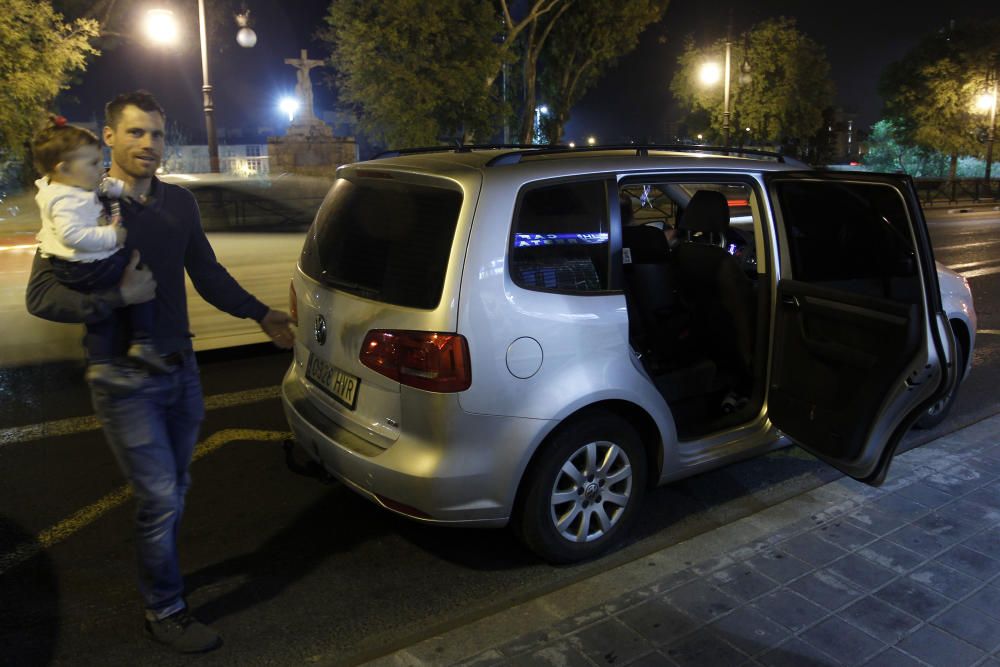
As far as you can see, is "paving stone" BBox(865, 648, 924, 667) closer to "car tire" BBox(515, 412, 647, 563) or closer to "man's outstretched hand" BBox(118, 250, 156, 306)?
"car tire" BBox(515, 412, 647, 563)

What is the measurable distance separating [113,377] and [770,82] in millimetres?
40065

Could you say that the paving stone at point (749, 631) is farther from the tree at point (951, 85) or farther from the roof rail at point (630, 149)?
the tree at point (951, 85)

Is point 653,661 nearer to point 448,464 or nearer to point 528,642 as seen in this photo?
point 528,642

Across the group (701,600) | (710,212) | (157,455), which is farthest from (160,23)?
(701,600)

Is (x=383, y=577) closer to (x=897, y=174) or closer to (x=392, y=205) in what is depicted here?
(x=392, y=205)

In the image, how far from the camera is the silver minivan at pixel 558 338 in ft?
9.74

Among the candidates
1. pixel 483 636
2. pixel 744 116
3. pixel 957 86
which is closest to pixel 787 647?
pixel 483 636

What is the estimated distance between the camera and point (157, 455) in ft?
8.74

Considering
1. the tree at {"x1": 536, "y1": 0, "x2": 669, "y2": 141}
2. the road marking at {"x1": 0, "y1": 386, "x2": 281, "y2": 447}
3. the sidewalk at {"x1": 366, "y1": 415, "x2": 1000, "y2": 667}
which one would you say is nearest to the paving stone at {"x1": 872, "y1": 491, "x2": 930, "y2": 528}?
the sidewalk at {"x1": 366, "y1": 415, "x2": 1000, "y2": 667}

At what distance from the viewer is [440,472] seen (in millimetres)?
2945

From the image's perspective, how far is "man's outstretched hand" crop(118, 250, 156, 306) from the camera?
2498mm

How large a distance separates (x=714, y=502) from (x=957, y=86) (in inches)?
1810

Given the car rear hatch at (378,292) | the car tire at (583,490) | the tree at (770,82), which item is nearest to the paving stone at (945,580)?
the car tire at (583,490)

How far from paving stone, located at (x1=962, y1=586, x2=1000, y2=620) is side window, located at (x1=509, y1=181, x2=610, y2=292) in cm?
186
